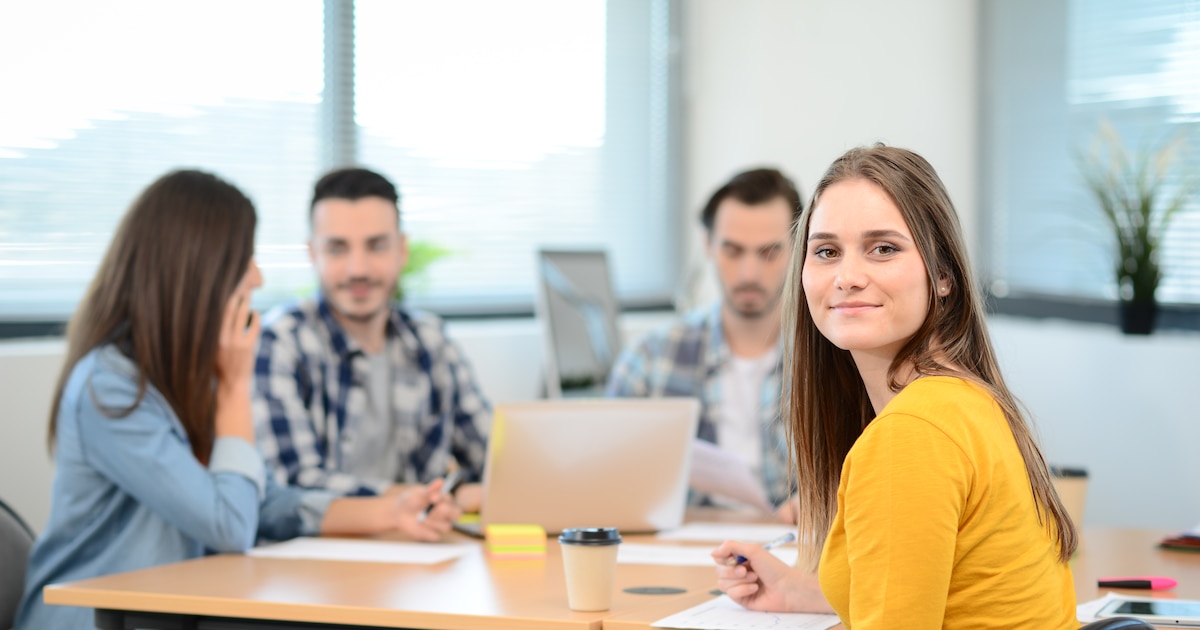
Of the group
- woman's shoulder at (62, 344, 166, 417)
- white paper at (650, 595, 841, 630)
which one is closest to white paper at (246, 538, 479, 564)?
woman's shoulder at (62, 344, 166, 417)

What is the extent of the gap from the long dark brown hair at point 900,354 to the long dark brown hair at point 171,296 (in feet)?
4.08

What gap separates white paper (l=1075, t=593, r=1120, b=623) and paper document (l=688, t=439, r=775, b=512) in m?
0.83

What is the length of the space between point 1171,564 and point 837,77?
9.62 feet

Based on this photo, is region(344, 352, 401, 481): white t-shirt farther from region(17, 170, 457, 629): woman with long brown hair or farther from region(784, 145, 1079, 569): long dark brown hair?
region(784, 145, 1079, 569): long dark brown hair

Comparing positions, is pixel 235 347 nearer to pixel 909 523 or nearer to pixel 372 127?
pixel 909 523

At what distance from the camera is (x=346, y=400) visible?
2.97 metres

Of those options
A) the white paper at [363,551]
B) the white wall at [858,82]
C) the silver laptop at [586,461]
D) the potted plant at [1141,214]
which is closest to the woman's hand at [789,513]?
the silver laptop at [586,461]

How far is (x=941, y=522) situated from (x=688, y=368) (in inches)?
77.1

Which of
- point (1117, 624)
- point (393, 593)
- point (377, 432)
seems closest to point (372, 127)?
point (377, 432)

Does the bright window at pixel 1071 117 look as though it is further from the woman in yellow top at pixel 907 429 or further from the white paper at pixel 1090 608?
the woman in yellow top at pixel 907 429

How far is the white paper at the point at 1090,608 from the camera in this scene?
1707 mm

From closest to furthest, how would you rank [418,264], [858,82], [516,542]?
[516,542] → [418,264] → [858,82]

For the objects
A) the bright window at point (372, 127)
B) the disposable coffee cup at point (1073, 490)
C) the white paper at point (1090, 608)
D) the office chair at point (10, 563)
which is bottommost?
the office chair at point (10, 563)

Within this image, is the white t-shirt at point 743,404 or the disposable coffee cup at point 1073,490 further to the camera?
the white t-shirt at point 743,404
